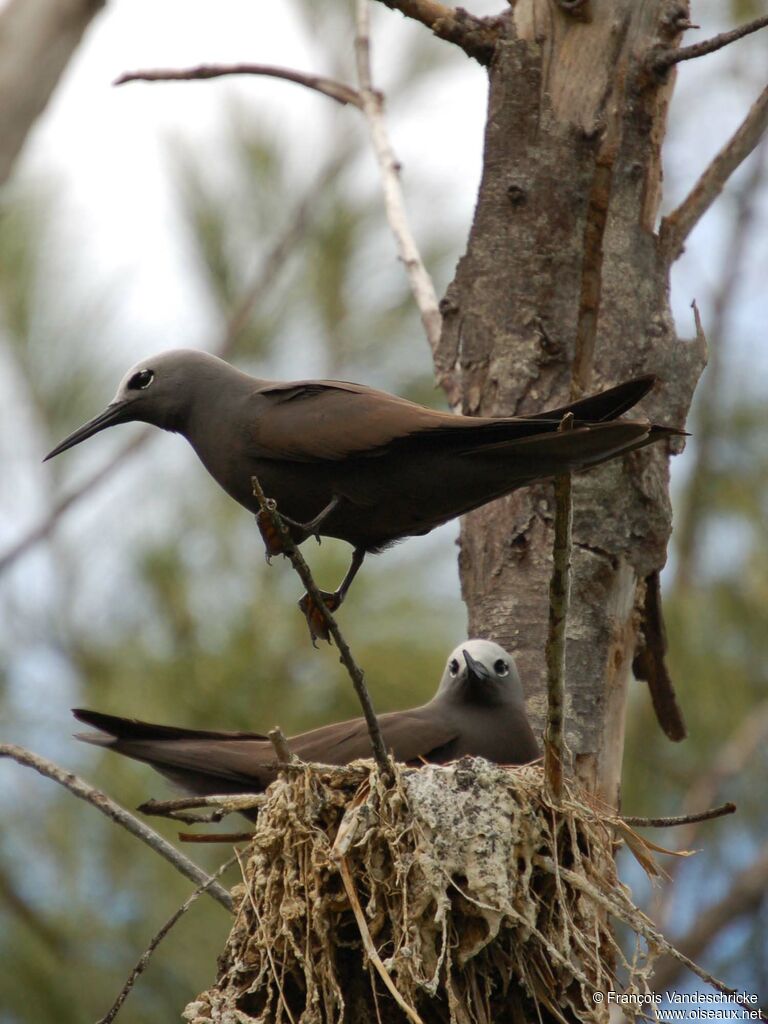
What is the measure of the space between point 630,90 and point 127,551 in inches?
135

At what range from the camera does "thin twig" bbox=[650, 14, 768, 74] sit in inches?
142

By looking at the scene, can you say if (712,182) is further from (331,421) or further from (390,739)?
(390,739)

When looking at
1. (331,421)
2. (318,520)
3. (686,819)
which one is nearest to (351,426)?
(331,421)

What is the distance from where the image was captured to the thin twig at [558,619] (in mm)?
2605

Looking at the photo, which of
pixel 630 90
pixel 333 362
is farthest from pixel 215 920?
pixel 630 90

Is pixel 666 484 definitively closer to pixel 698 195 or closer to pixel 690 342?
pixel 690 342

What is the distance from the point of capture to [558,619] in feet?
9.07

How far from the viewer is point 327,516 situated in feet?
11.5

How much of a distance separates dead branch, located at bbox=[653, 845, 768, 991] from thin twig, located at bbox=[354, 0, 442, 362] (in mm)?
3164

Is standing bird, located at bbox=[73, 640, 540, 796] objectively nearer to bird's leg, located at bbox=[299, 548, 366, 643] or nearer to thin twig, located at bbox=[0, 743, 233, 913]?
bird's leg, located at bbox=[299, 548, 366, 643]

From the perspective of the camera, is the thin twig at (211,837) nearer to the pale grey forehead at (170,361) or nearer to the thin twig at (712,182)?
the pale grey forehead at (170,361)

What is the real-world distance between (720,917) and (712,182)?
3550 millimetres

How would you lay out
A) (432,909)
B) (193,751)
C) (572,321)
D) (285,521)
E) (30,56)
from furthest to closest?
1. (193,751)
2. (572,321)
3. (30,56)
4. (285,521)
5. (432,909)

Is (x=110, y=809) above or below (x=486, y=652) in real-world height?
below
